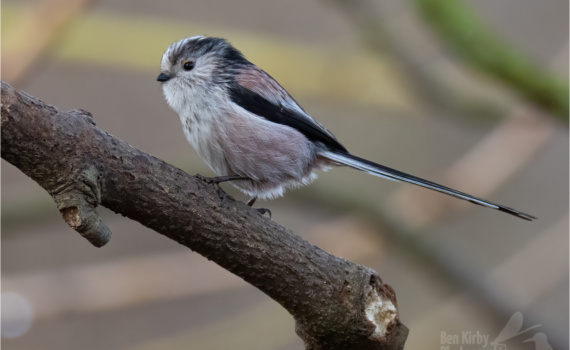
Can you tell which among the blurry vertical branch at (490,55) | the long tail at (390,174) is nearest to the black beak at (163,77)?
the long tail at (390,174)

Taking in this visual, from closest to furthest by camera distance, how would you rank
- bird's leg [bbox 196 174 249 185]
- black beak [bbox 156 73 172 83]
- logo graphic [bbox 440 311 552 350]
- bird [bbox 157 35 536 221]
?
bird's leg [bbox 196 174 249 185] < bird [bbox 157 35 536 221] < black beak [bbox 156 73 172 83] < logo graphic [bbox 440 311 552 350]

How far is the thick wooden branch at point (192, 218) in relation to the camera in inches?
81.7

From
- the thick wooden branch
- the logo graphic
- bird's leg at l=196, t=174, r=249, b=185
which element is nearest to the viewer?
the thick wooden branch

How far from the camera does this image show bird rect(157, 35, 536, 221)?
306 centimetres

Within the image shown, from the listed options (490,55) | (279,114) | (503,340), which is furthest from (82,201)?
(490,55)

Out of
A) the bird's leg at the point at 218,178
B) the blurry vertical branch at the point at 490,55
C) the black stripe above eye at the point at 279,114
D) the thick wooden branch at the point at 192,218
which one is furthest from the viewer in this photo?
the blurry vertical branch at the point at 490,55

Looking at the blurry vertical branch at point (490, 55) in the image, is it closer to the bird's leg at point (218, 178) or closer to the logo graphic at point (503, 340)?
the logo graphic at point (503, 340)

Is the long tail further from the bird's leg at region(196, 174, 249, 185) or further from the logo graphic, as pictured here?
the logo graphic

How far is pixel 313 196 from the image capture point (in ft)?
16.5

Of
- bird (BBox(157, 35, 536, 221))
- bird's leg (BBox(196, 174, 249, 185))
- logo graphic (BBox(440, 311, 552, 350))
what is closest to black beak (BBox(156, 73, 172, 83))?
bird (BBox(157, 35, 536, 221))

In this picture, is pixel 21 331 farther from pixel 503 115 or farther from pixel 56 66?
pixel 503 115

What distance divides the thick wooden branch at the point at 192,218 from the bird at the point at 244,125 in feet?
1.77

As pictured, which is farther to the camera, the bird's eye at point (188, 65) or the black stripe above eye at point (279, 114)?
the bird's eye at point (188, 65)

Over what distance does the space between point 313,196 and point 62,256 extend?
237 centimetres
